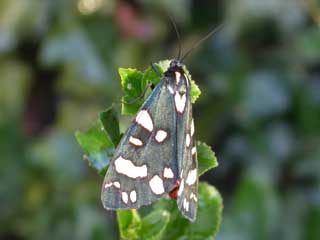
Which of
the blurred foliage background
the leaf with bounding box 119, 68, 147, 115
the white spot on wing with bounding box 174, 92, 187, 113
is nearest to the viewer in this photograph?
the leaf with bounding box 119, 68, 147, 115

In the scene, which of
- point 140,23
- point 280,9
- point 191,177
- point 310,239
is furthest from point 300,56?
point 191,177

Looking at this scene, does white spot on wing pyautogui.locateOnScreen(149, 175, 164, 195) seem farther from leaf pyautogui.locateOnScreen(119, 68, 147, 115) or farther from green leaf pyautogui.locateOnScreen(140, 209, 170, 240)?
leaf pyautogui.locateOnScreen(119, 68, 147, 115)

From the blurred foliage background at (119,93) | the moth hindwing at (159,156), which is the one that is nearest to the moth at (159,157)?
the moth hindwing at (159,156)

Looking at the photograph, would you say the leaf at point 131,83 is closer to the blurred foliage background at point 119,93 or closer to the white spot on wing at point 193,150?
the white spot on wing at point 193,150

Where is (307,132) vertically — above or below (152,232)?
above

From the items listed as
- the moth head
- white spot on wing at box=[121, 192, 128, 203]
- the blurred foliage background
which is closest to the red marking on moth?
white spot on wing at box=[121, 192, 128, 203]

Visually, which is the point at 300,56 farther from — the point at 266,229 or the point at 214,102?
the point at 266,229

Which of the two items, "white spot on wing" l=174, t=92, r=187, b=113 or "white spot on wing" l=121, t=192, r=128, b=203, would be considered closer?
"white spot on wing" l=121, t=192, r=128, b=203

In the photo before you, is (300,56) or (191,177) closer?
(191,177)
